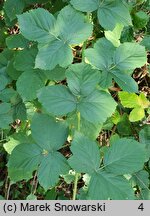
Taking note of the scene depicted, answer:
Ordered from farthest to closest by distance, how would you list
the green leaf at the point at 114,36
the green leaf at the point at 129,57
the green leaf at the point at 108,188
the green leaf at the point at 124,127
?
the green leaf at the point at 124,127
the green leaf at the point at 114,36
the green leaf at the point at 129,57
the green leaf at the point at 108,188

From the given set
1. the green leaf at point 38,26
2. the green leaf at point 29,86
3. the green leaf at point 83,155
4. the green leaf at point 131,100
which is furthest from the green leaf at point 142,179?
the green leaf at point 38,26

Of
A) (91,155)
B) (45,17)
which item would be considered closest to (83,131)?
(91,155)

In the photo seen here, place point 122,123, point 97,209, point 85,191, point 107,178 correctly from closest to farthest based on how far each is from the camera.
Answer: point 107,178 → point 97,209 → point 85,191 → point 122,123

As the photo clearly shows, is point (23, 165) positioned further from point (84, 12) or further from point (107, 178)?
point (84, 12)

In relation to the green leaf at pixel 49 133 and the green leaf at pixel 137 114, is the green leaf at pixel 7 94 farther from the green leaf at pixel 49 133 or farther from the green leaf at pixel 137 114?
the green leaf at pixel 137 114

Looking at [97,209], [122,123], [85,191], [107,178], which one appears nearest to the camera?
[107,178]

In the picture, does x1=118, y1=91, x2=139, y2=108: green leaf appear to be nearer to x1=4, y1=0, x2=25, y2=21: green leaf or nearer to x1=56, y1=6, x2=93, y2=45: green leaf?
x1=56, y1=6, x2=93, y2=45: green leaf

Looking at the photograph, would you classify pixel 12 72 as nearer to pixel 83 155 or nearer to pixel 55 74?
pixel 55 74
